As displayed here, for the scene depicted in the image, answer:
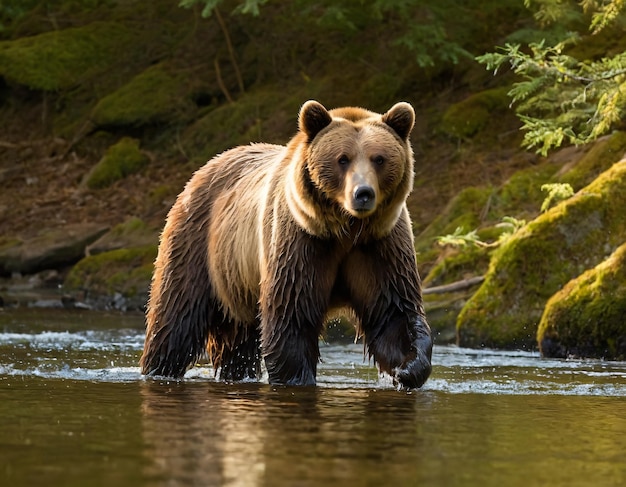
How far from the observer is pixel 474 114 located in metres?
19.6

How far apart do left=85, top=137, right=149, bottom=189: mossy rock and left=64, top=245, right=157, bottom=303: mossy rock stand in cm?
353

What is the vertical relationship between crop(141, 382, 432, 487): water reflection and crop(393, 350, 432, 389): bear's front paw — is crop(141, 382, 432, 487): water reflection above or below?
below

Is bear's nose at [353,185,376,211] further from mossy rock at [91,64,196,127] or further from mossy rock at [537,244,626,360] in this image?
mossy rock at [91,64,196,127]

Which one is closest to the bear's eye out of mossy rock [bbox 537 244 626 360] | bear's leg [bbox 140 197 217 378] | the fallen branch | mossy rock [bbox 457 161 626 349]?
bear's leg [bbox 140 197 217 378]

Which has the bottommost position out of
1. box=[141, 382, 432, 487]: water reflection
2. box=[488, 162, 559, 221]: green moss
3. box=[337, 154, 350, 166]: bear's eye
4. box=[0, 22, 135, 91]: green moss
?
box=[141, 382, 432, 487]: water reflection

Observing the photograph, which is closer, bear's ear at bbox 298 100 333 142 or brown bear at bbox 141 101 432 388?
brown bear at bbox 141 101 432 388

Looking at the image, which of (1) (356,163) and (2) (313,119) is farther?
(2) (313,119)

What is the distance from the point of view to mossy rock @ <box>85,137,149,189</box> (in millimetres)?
23266

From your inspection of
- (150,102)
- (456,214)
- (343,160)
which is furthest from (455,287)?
(150,102)

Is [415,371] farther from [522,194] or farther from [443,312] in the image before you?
[522,194]

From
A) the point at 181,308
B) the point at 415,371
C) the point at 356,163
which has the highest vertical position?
the point at 356,163

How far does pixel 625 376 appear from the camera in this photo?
31.3ft

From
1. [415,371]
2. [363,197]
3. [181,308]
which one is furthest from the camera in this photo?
[181,308]

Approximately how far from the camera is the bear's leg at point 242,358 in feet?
32.2
